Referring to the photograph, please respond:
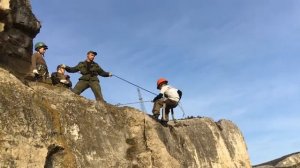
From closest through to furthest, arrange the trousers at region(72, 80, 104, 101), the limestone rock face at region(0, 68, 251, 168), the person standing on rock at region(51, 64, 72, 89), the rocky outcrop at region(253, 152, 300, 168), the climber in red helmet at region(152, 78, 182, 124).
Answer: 1. the limestone rock face at region(0, 68, 251, 168)
2. the person standing on rock at region(51, 64, 72, 89)
3. the trousers at region(72, 80, 104, 101)
4. the climber in red helmet at region(152, 78, 182, 124)
5. the rocky outcrop at region(253, 152, 300, 168)

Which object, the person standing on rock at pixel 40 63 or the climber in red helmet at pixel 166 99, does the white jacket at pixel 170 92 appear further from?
the person standing on rock at pixel 40 63

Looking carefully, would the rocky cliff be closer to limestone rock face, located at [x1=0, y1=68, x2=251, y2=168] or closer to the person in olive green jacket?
limestone rock face, located at [x1=0, y1=68, x2=251, y2=168]

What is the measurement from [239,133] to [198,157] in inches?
209

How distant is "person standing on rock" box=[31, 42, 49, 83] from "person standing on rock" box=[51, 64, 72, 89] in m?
0.33

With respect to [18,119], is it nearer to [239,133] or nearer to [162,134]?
[162,134]

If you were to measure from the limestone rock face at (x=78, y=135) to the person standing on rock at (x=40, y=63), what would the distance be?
4.83 feet

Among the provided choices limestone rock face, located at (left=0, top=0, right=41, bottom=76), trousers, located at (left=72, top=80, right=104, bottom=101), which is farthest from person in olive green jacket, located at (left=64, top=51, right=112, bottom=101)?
limestone rock face, located at (left=0, top=0, right=41, bottom=76)

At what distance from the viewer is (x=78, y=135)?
10.5 metres

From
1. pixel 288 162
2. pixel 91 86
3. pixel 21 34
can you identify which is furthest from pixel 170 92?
pixel 288 162

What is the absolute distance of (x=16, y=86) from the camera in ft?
30.5

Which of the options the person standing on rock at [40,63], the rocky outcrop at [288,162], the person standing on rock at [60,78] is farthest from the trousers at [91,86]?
the rocky outcrop at [288,162]

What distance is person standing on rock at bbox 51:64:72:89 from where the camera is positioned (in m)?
13.2

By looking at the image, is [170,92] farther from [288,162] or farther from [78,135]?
[288,162]

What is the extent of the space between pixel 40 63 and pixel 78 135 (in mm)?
3854
